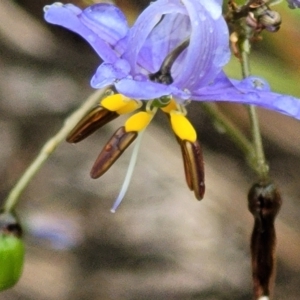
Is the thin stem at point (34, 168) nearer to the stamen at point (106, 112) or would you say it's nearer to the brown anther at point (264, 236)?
the stamen at point (106, 112)

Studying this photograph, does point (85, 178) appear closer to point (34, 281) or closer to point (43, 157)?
point (34, 281)

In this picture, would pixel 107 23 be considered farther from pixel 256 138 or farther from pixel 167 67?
pixel 256 138

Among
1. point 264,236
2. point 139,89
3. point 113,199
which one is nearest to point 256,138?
point 264,236

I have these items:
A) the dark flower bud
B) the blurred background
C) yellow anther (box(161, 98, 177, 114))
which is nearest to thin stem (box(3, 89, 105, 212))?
the dark flower bud

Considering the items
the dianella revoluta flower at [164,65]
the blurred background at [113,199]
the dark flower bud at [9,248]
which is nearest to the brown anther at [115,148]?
the dianella revoluta flower at [164,65]

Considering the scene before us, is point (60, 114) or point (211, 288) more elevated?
point (60, 114)

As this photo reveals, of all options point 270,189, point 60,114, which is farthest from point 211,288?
point 270,189

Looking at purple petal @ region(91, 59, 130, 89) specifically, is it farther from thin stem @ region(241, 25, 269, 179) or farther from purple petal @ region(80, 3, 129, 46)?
thin stem @ region(241, 25, 269, 179)
